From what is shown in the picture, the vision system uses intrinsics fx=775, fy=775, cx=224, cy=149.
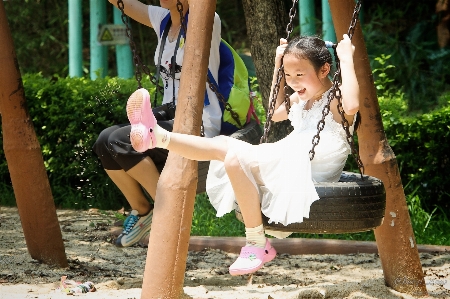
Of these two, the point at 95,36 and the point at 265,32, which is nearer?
the point at 265,32

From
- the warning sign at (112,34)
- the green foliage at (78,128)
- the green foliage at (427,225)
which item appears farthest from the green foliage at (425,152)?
the warning sign at (112,34)

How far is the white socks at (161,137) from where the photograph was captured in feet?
10.9

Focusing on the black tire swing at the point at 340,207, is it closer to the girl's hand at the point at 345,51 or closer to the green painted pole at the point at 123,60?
the girl's hand at the point at 345,51

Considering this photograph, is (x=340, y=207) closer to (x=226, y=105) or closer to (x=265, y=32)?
(x=226, y=105)

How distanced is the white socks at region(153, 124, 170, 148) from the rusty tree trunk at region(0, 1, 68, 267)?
160cm

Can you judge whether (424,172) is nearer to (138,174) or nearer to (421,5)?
(138,174)

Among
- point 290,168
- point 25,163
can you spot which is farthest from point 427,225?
point 25,163

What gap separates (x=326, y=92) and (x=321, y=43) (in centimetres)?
27

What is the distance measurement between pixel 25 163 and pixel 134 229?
772 millimetres

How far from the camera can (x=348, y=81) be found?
362 cm

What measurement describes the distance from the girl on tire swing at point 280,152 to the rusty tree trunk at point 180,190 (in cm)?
13

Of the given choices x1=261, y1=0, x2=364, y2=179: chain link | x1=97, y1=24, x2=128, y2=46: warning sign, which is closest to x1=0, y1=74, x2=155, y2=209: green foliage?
x1=97, y1=24, x2=128, y2=46: warning sign

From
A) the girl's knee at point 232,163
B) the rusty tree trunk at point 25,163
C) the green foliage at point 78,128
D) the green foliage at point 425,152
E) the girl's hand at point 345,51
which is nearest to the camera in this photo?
the girl's knee at point 232,163

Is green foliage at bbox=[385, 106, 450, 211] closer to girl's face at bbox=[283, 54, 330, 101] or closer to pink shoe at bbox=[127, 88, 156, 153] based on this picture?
girl's face at bbox=[283, 54, 330, 101]
